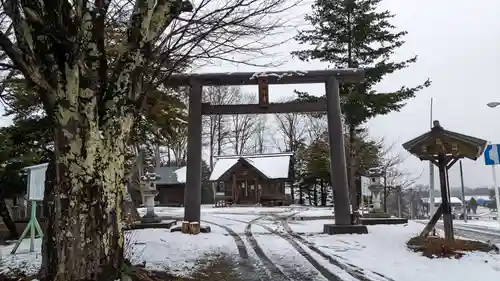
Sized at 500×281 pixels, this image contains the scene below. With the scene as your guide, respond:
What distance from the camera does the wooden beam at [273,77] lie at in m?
11.9

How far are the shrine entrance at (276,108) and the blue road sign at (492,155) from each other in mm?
3579

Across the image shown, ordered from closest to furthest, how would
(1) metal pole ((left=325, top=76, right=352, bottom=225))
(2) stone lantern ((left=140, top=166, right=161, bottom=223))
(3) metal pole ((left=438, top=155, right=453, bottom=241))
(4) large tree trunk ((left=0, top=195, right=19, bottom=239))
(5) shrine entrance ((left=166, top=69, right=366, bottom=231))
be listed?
(3) metal pole ((left=438, top=155, right=453, bottom=241)), (4) large tree trunk ((left=0, top=195, right=19, bottom=239)), (1) metal pole ((left=325, top=76, right=352, bottom=225)), (5) shrine entrance ((left=166, top=69, right=366, bottom=231)), (2) stone lantern ((left=140, top=166, right=161, bottom=223))

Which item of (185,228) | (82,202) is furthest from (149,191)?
(82,202)

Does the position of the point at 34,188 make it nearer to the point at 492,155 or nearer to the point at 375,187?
the point at 492,155

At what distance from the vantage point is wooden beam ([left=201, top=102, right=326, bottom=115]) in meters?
12.3

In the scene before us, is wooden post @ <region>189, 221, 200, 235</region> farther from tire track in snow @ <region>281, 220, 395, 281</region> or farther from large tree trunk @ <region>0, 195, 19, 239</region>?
large tree trunk @ <region>0, 195, 19, 239</region>

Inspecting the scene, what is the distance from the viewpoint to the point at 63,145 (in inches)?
193

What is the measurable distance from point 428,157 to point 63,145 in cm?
786

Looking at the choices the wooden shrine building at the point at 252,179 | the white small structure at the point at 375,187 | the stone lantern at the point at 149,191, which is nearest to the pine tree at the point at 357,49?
the white small structure at the point at 375,187

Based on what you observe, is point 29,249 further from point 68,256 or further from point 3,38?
point 3,38

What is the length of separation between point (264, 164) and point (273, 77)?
2599 cm

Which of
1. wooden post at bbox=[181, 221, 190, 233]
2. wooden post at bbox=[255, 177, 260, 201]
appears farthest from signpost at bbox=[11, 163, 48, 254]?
wooden post at bbox=[255, 177, 260, 201]

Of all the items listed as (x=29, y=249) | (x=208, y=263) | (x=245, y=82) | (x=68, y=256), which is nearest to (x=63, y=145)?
(x=68, y=256)

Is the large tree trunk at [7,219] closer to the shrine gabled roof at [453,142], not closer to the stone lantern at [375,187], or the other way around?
the shrine gabled roof at [453,142]
